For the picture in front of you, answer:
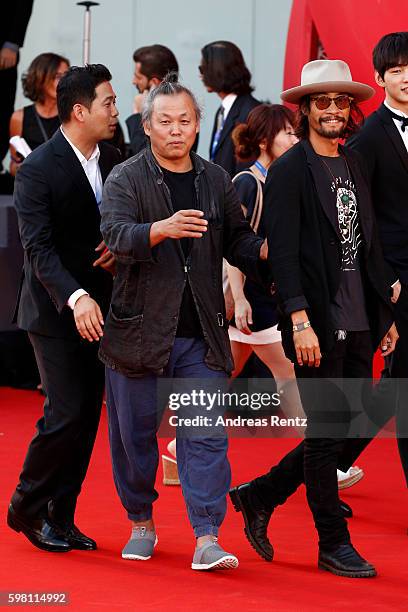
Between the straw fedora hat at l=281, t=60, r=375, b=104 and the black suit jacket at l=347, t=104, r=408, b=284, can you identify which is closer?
the straw fedora hat at l=281, t=60, r=375, b=104

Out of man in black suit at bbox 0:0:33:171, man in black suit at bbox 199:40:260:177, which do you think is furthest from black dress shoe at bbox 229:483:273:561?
man in black suit at bbox 0:0:33:171

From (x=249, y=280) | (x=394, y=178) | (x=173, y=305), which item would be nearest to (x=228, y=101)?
(x=249, y=280)

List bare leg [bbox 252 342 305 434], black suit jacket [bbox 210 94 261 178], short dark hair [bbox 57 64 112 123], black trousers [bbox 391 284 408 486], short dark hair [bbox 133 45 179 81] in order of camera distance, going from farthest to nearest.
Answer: short dark hair [bbox 133 45 179 81]
black suit jacket [bbox 210 94 261 178]
bare leg [bbox 252 342 305 434]
black trousers [bbox 391 284 408 486]
short dark hair [bbox 57 64 112 123]

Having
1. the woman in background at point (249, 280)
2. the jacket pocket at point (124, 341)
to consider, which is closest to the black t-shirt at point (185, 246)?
the jacket pocket at point (124, 341)

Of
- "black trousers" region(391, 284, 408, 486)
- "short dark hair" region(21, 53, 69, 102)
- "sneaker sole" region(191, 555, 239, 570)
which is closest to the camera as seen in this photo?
"sneaker sole" region(191, 555, 239, 570)

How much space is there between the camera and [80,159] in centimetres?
492

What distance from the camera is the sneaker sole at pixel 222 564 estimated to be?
4.53 meters

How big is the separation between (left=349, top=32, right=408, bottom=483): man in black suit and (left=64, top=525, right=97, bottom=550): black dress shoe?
1207 mm

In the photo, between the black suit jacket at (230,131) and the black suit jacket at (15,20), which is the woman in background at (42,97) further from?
the black suit jacket at (230,131)

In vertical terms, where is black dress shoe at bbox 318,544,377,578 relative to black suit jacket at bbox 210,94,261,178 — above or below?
below

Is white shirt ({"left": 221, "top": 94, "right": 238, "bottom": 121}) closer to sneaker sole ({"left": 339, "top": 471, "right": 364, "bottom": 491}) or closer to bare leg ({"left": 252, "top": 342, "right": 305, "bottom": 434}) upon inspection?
bare leg ({"left": 252, "top": 342, "right": 305, "bottom": 434})

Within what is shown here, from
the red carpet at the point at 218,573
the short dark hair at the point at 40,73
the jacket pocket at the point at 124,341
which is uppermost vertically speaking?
the short dark hair at the point at 40,73

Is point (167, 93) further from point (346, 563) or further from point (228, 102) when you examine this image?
point (228, 102)

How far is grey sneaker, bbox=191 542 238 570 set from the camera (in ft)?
14.9
